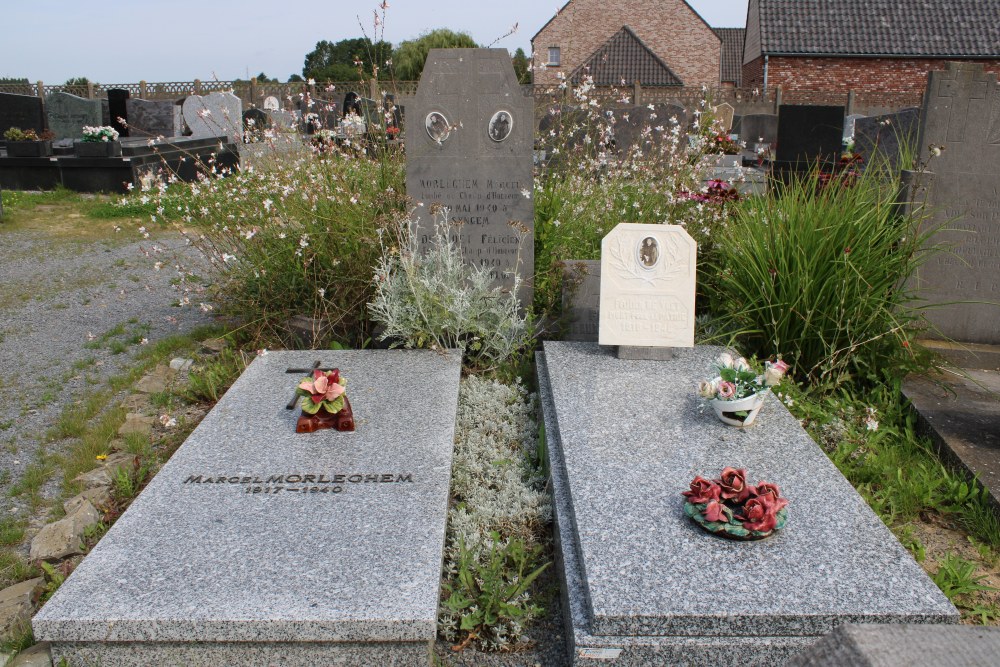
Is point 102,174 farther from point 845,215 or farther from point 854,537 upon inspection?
point 854,537

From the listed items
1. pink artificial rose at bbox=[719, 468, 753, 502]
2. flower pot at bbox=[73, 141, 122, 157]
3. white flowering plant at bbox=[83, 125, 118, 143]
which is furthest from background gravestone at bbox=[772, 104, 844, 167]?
white flowering plant at bbox=[83, 125, 118, 143]

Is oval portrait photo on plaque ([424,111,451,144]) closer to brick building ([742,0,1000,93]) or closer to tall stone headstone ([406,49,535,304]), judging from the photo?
tall stone headstone ([406,49,535,304])

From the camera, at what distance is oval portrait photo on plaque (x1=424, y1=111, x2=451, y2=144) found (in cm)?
478

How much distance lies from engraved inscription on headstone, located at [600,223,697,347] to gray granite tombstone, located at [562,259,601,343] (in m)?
0.62

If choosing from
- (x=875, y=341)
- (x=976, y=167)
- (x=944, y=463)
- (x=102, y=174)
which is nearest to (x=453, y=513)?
(x=944, y=463)

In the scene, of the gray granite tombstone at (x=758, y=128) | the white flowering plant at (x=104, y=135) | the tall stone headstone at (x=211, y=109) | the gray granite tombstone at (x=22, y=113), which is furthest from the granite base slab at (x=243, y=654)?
the gray granite tombstone at (x=758, y=128)

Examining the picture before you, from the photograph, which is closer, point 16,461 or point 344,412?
point 344,412

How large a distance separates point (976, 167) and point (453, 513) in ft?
12.5

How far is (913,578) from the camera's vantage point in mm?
2379

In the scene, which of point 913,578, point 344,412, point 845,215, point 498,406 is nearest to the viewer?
point 913,578

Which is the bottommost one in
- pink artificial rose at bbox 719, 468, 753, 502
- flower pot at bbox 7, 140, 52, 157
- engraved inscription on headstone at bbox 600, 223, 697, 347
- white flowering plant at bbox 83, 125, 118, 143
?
pink artificial rose at bbox 719, 468, 753, 502

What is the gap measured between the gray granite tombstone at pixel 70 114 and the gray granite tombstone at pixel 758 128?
12.4 meters

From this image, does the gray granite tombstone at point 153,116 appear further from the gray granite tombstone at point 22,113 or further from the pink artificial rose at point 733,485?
the pink artificial rose at point 733,485

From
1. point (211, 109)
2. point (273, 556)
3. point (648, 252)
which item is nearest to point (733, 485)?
point (273, 556)
